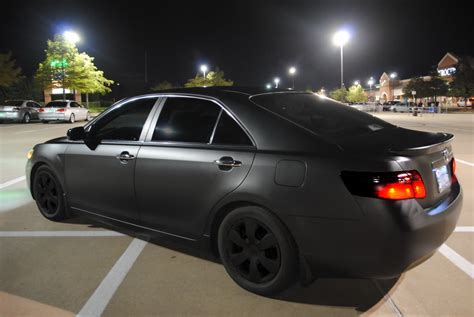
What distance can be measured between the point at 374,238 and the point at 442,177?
36.5 inches

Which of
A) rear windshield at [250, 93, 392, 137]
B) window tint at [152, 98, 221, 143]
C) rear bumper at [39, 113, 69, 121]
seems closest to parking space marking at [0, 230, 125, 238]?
window tint at [152, 98, 221, 143]

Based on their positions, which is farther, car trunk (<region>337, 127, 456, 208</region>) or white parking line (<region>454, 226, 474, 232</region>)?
white parking line (<region>454, 226, 474, 232</region>)

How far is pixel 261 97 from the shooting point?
3.97 meters

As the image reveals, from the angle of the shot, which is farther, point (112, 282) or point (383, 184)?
point (112, 282)

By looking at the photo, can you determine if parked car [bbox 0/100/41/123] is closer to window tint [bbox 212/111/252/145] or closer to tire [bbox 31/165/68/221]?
tire [bbox 31/165/68/221]

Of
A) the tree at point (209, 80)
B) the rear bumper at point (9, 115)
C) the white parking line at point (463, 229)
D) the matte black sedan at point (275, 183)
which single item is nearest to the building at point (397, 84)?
the tree at point (209, 80)

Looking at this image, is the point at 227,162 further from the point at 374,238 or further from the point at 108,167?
the point at 108,167

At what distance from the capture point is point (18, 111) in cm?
2819

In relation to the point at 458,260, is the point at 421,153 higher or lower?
higher

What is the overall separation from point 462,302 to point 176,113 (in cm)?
281

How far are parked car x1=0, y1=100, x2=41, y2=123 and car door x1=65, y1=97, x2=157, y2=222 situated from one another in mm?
26029

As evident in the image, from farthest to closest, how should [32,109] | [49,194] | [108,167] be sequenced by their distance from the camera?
[32,109] → [49,194] → [108,167]

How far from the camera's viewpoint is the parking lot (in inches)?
132

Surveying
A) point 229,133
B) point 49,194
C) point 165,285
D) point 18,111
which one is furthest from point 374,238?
point 18,111
